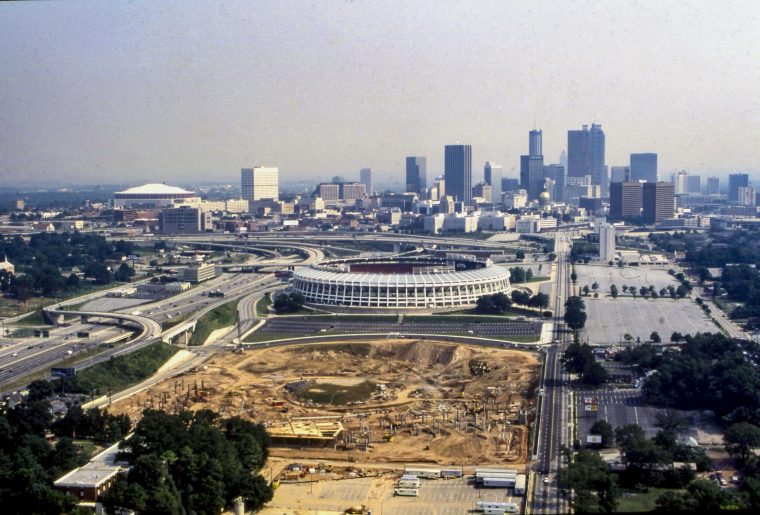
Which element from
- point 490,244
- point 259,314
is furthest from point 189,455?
point 490,244

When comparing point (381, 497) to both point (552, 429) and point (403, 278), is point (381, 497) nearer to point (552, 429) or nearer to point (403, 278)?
point (552, 429)

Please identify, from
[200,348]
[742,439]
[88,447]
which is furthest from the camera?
[200,348]

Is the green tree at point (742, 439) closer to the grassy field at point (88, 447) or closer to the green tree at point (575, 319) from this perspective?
the grassy field at point (88, 447)

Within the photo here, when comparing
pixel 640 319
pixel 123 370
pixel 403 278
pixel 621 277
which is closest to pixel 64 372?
pixel 123 370

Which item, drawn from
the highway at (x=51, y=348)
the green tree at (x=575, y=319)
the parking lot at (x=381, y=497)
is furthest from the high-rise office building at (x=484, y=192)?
the parking lot at (x=381, y=497)

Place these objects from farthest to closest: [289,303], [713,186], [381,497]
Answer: [713,186] → [289,303] → [381,497]

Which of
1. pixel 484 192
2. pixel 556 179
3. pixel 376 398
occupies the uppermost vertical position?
pixel 556 179
